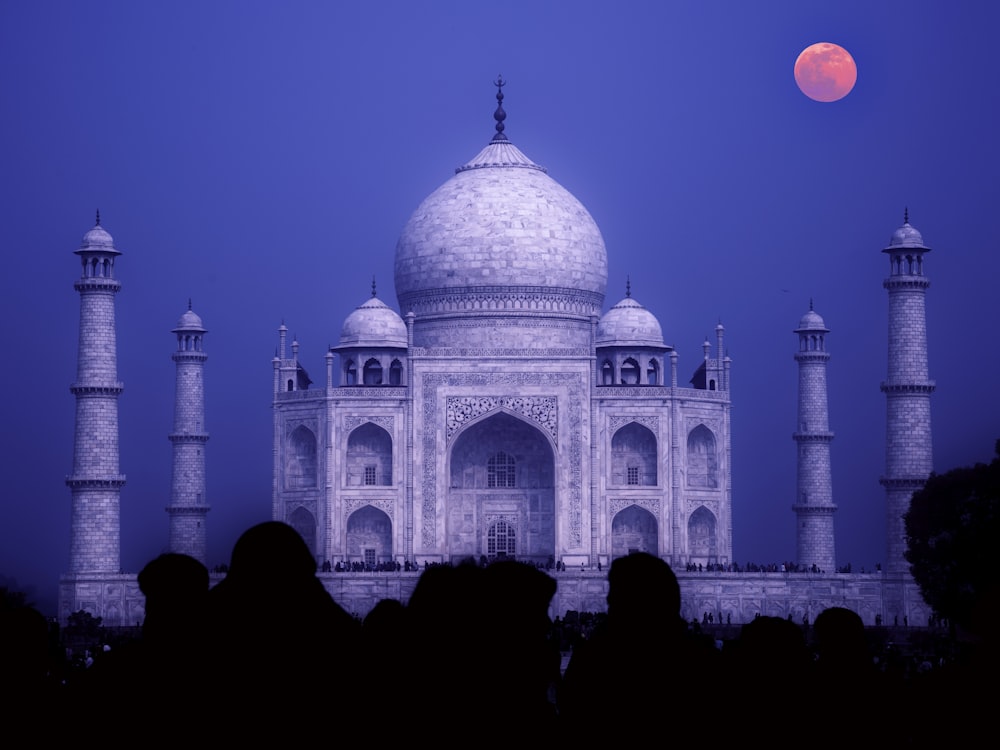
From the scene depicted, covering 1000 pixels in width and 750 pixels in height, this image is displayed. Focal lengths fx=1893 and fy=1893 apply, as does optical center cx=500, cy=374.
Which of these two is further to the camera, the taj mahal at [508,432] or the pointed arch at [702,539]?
the pointed arch at [702,539]

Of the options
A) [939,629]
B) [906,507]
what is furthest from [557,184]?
[939,629]

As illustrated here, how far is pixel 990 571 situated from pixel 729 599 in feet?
19.3

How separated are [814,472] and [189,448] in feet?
39.8

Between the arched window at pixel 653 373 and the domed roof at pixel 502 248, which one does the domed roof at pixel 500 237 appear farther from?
the arched window at pixel 653 373

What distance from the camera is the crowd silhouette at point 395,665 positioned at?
500 cm

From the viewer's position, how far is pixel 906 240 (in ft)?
112

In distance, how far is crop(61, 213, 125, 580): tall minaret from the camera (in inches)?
1300

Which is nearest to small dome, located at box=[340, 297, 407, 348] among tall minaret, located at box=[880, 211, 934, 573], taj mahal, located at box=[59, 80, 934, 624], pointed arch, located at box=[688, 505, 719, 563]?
taj mahal, located at box=[59, 80, 934, 624]

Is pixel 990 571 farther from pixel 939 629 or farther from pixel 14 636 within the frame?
pixel 14 636

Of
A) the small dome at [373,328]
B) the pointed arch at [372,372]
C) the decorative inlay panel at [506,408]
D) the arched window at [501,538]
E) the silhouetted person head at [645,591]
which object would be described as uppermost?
the small dome at [373,328]

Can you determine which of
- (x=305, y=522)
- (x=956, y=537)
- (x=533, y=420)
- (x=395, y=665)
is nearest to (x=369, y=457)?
(x=305, y=522)

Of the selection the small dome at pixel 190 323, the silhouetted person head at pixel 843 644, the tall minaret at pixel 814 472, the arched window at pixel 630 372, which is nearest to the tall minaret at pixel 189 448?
the small dome at pixel 190 323

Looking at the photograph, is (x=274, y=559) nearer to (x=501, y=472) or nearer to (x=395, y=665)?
(x=395, y=665)

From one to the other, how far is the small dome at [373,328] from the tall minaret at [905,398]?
9598 mm
